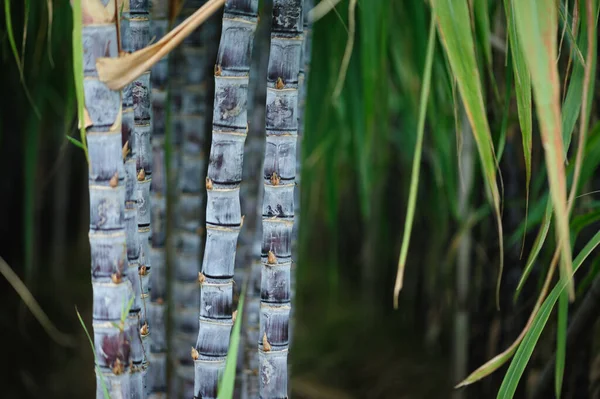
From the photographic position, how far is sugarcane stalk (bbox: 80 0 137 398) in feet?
1.26

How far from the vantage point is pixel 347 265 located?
1.92 meters

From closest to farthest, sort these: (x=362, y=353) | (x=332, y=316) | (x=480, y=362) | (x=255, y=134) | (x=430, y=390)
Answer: (x=255, y=134), (x=480, y=362), (x=430, y=390), (x=362, y=353), (x=332, y=316)

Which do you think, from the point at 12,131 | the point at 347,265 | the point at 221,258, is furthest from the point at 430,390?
the point at 12,131

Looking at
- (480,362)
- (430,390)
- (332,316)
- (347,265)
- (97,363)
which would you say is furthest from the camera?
(347,265)

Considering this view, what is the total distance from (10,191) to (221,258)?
1.31m

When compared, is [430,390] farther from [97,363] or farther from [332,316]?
[97,363]

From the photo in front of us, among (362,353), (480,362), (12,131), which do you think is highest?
(12,131)

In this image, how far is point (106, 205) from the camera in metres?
0.40

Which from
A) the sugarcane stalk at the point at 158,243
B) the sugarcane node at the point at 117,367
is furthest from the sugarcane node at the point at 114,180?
the sugarcane stalk at the point at 158,243

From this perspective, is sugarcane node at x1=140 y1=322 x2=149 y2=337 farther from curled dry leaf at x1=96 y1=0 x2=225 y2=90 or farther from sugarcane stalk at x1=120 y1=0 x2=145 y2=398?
curled dry leaf at x1=96 y1=0 x2=225 y2=90

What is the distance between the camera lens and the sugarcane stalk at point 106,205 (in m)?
0.38

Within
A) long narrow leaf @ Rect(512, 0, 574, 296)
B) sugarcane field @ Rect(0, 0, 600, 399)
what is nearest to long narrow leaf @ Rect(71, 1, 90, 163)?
sugarcane field @ Rect(0, 0, 600, 399)

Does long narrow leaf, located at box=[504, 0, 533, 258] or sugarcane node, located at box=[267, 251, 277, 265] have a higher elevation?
long narrow leaf, located at box=[504, 0, 533, 258]

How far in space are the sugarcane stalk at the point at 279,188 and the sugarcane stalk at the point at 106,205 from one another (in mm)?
107
